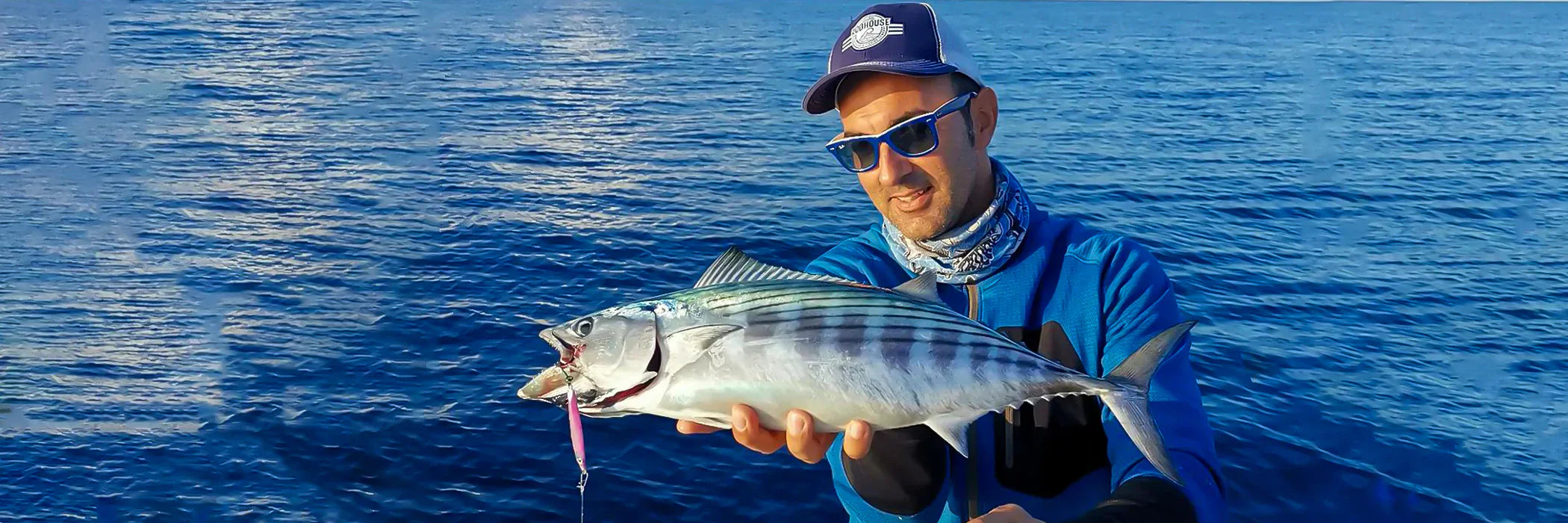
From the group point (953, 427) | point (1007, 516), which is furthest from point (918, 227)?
point (1007, 516)

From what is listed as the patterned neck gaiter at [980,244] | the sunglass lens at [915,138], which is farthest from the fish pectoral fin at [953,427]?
the sunglass lens at [915,138]

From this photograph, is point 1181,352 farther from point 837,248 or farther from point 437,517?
point 437,517

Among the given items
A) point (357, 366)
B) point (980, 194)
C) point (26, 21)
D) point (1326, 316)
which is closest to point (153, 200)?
point (357, 366)

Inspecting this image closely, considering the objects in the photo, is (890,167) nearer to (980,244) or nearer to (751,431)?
(980,244)

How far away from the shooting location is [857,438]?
161 inches

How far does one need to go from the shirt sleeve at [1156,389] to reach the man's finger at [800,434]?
44.9 inches

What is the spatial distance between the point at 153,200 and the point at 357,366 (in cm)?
1138

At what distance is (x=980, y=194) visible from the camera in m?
5.11

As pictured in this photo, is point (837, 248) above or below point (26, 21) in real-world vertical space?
above

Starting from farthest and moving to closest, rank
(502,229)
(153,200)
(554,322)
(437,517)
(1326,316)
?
1. (153,200)
2. (502,229)
3. (1326,316)
4. (554,322)
5. (437,517)

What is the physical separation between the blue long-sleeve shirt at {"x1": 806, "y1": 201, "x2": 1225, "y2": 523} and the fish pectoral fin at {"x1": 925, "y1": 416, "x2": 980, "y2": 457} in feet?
1.56

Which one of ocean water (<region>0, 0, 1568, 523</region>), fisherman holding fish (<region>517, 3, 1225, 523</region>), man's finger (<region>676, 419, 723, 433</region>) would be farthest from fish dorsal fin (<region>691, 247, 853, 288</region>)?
ocean water (<region>0, 0, 1568, 523</region>)

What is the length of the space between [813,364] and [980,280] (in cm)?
136

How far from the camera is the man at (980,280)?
4.75 meters
